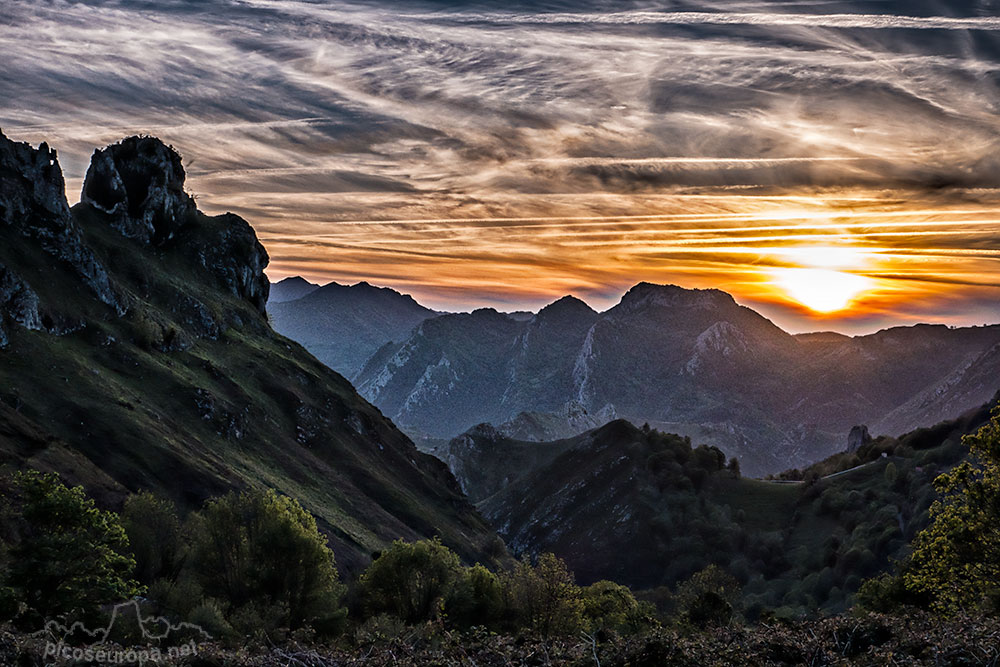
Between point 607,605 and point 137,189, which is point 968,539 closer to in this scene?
point 607,605

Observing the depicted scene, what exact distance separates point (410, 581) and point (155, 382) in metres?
92.4

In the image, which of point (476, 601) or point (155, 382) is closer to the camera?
point (476, 601)

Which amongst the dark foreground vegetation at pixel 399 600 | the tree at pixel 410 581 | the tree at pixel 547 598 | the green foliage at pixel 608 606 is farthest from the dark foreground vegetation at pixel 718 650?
the green foliage at pixel 608 606

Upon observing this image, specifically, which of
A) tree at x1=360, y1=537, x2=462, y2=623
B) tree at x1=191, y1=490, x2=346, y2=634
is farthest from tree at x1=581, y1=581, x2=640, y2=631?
tree at x1=191, y1=490, x2=346, y2=634

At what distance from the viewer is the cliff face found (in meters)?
98.8

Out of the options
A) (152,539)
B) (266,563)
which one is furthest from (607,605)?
(152,539)

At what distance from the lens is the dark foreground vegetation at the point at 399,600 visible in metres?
21.2

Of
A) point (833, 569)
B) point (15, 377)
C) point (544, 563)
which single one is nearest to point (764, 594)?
point (833, 569)

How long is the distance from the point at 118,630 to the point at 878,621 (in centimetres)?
3520

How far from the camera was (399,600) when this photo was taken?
193 feet

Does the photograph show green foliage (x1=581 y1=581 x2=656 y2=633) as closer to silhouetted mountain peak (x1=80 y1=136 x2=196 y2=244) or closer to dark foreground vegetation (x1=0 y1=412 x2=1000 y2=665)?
dark foreground vegetation (x1=0 y1=412 x2=1000 y2=665)

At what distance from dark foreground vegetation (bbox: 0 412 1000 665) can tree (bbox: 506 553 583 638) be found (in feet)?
0.53

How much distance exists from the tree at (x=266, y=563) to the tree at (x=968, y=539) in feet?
134

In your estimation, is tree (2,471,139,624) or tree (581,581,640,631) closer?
tree (2,471,139,624)
